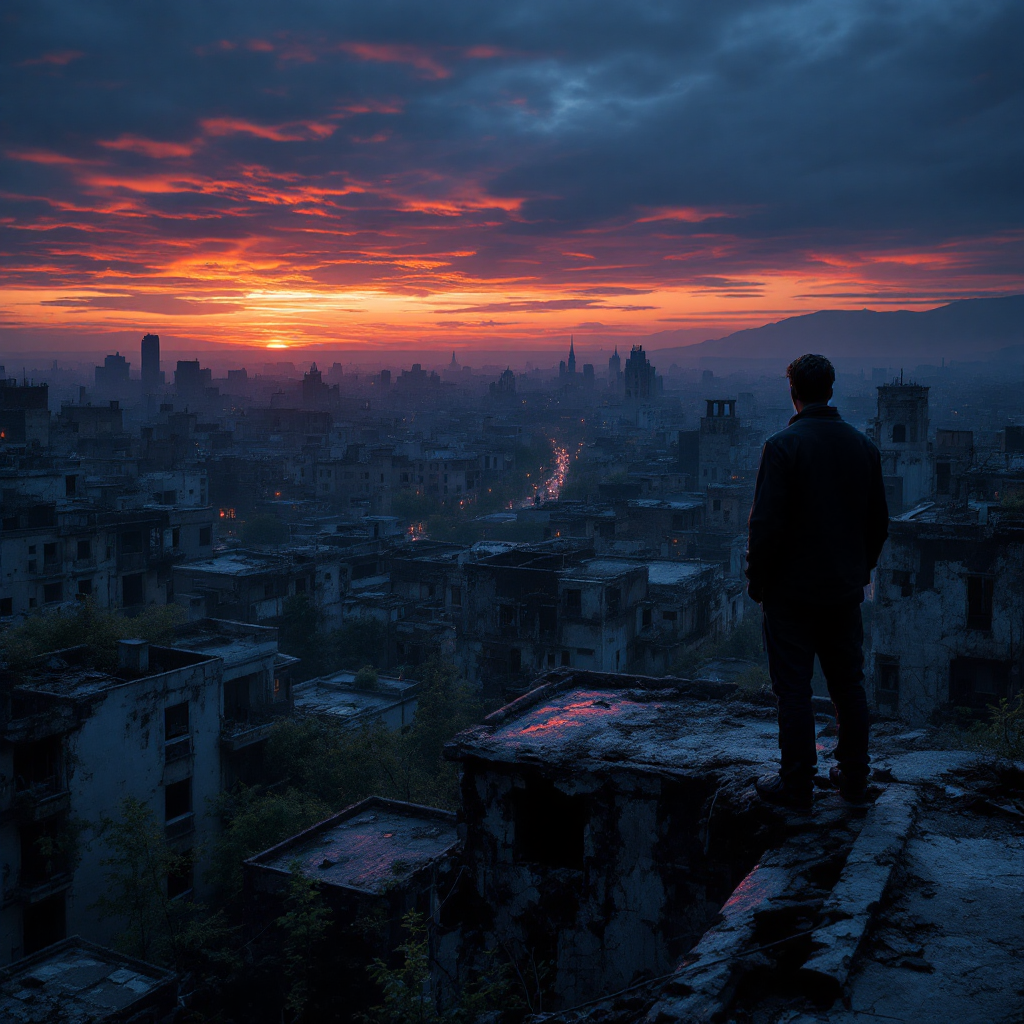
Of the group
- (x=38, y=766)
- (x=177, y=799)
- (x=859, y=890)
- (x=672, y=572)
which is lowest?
(x=177, y=799)

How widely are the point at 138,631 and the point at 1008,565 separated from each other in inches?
835

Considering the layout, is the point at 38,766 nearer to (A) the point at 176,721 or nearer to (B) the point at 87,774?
(B) the point at 87,774

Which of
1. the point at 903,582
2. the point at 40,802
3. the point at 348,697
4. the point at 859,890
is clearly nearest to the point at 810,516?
the point at 859,890

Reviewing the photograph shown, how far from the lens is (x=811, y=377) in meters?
4.59

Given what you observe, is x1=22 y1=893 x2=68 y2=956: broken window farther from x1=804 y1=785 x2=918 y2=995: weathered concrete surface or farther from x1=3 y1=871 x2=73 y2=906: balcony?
x1=804 y1=785 x2=918 y2=995: weathered concrete surface

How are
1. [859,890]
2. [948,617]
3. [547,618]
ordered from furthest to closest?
1. [547,618]
2. [948,617]
3. [859,890]

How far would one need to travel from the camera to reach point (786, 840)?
14.1 ft

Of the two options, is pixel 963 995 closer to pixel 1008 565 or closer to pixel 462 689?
pixel 1008 565

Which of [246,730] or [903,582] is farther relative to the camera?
[903,582]

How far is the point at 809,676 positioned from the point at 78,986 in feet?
43.7

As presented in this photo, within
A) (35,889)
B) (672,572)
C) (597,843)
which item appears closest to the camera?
(597,843)

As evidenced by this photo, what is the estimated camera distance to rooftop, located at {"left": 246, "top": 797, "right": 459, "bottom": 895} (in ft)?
49.3

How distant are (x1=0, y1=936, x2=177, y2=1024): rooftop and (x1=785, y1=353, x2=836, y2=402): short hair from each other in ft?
42.3

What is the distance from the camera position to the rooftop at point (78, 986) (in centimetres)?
1232
